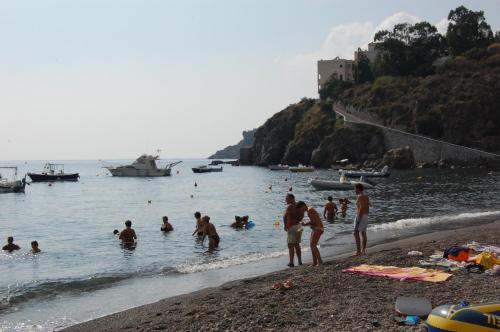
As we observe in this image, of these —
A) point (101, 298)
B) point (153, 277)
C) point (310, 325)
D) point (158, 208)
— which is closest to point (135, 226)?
point (158, 208)

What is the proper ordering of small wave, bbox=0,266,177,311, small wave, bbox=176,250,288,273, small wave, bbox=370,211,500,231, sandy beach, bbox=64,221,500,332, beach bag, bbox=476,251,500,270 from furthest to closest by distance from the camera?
small wave, bbox=370,211,500,231 → small wave, bbox=176,250,288,273 → small wave, bbox=0,266,177,311 → beach bag, bbox=476,251,500,270 → sandy beach, bbox=64,221,500,332

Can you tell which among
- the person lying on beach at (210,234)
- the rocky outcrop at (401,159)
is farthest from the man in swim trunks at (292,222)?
the rocky outcrop at (401,159)

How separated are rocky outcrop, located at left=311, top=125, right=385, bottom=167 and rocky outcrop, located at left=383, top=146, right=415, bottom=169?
13.7ft

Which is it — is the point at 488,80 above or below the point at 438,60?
below

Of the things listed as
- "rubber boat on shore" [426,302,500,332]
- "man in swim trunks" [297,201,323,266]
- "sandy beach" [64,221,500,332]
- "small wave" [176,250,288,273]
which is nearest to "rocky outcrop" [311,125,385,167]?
"small wave" [176,250,288,273]

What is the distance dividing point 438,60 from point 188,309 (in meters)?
122

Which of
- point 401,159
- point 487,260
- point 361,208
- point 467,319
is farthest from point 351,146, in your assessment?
point 467,319

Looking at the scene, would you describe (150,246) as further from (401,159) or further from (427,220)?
(401,159)

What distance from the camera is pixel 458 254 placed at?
44.6 feet

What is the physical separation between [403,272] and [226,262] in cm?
796

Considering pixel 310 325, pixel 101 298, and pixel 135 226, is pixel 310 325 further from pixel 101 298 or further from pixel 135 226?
pixel 135 226

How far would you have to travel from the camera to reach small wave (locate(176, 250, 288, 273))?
17.9 m

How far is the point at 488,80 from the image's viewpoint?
99125 millimetres

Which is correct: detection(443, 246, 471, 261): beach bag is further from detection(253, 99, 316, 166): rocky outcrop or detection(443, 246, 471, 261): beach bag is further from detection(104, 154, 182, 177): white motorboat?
detection(253, 99, 316, 166): rocky outcrop
